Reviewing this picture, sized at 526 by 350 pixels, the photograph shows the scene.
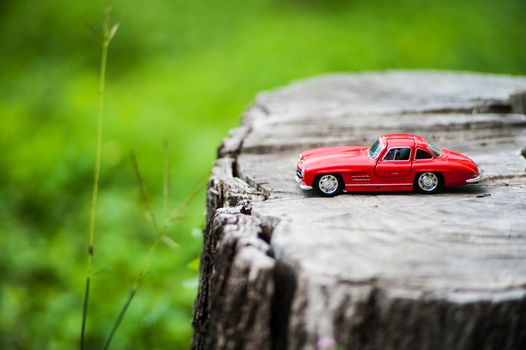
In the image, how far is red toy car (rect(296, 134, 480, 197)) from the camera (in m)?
2.65

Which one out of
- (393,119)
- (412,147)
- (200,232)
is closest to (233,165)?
(200,232)

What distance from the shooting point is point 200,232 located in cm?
332

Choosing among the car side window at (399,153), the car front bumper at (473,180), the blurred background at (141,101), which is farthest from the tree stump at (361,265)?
the blurred background at (141,101)

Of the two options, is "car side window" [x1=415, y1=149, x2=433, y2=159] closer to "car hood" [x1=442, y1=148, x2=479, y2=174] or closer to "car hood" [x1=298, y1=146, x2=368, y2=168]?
"car hood" [x1=442, y1=148, x2=479, y2=174]

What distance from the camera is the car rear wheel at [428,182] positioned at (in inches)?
106

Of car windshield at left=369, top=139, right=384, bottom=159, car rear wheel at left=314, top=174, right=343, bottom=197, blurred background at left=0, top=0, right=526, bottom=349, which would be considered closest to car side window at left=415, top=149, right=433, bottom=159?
car windshield at left=369, top=139, right=384, bottom=159

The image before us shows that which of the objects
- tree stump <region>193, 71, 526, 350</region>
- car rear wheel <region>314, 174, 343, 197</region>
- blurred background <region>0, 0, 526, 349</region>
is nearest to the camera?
tree stump <region>193, 71, 526, 350</region>

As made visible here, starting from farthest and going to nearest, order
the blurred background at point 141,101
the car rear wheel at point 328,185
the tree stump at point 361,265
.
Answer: the blurred background at point 141,101, the car rear wheel at point 328,185, the tree stump at point 361,265

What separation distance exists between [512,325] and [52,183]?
6.21 meters

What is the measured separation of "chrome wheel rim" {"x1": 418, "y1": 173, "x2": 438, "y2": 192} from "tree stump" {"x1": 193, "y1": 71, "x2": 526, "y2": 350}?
0.23 feet

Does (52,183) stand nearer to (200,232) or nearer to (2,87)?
(2,87)

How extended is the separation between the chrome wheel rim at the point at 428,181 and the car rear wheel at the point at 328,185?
1.15 ft

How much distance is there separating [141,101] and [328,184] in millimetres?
6990

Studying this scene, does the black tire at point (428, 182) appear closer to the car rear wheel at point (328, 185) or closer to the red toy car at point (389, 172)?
the red toy car at point (389, 172)
